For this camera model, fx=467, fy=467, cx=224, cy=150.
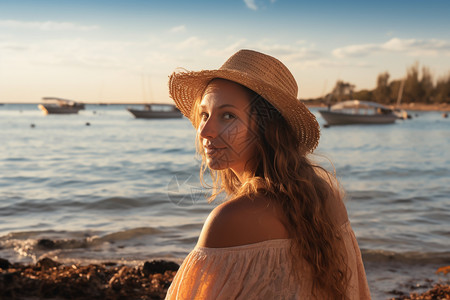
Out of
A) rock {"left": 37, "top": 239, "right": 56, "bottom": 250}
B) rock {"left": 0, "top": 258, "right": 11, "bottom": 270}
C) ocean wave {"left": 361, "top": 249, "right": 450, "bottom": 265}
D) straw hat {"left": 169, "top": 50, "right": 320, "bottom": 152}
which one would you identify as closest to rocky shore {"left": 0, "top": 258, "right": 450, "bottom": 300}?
rock {"left": 0, "top": 258, "right": 11, "bottom": 270}

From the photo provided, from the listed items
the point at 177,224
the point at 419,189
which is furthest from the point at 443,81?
A: the point at 177,224

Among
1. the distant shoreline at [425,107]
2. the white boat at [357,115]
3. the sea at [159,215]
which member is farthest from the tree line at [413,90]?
the sea at [159,215]

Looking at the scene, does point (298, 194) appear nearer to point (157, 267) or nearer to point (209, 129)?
point (209, 129)

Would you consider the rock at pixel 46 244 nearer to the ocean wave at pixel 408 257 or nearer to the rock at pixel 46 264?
the rock at pixel 46 264

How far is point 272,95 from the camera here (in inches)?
62.1

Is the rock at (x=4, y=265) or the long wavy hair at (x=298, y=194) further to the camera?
the rock at (x=4, y=265)

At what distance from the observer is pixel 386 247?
23.8 feet

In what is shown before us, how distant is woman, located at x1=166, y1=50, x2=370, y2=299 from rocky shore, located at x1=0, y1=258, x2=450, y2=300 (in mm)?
3464

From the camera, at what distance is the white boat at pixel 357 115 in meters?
54.7

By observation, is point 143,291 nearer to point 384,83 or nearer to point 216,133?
point 216,133

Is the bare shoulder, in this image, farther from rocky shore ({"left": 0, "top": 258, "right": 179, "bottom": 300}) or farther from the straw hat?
rocky shore ({"left": 0, "top": 258, "right": 179, "bottom": 300})

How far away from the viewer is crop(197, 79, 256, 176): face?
156 cm

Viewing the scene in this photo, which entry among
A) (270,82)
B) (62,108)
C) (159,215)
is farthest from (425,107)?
(270,82)

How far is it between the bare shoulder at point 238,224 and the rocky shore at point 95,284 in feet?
12.0
